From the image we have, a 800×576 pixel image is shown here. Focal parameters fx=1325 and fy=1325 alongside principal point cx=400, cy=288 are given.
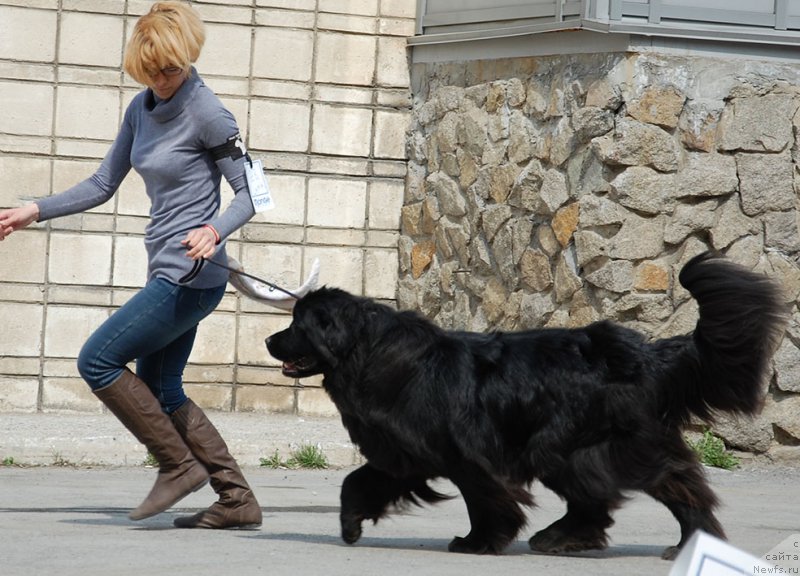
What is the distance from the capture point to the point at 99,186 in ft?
18.1

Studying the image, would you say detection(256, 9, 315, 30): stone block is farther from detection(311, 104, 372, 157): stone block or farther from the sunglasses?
the sunglasses

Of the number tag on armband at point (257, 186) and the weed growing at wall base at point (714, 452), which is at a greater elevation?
the number tag on armband at point (257, 186)

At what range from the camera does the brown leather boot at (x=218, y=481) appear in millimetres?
5402

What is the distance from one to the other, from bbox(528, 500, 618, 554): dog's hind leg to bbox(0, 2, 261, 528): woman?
4.02 feet

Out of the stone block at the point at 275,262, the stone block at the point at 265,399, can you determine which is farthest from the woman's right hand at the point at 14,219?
the stone block at the point at 265,399

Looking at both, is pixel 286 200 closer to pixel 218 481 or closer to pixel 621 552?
pixel 218 481

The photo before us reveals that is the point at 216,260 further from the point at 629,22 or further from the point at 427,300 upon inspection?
the point at 427,300

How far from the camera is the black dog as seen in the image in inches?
192

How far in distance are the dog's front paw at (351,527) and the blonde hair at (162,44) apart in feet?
6.03

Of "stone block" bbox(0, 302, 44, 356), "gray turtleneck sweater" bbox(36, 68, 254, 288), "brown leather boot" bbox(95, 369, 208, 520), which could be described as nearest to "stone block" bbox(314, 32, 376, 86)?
"stone block" bbox(0, 302, 44, 356)

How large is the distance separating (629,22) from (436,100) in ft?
6.02

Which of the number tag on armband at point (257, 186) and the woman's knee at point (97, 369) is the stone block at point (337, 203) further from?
the woman's knee at point (97, 369)

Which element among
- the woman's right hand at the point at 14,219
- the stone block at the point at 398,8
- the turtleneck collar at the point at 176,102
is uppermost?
the stone block at the point at 398,8

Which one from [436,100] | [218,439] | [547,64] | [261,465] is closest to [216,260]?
[218,439]
